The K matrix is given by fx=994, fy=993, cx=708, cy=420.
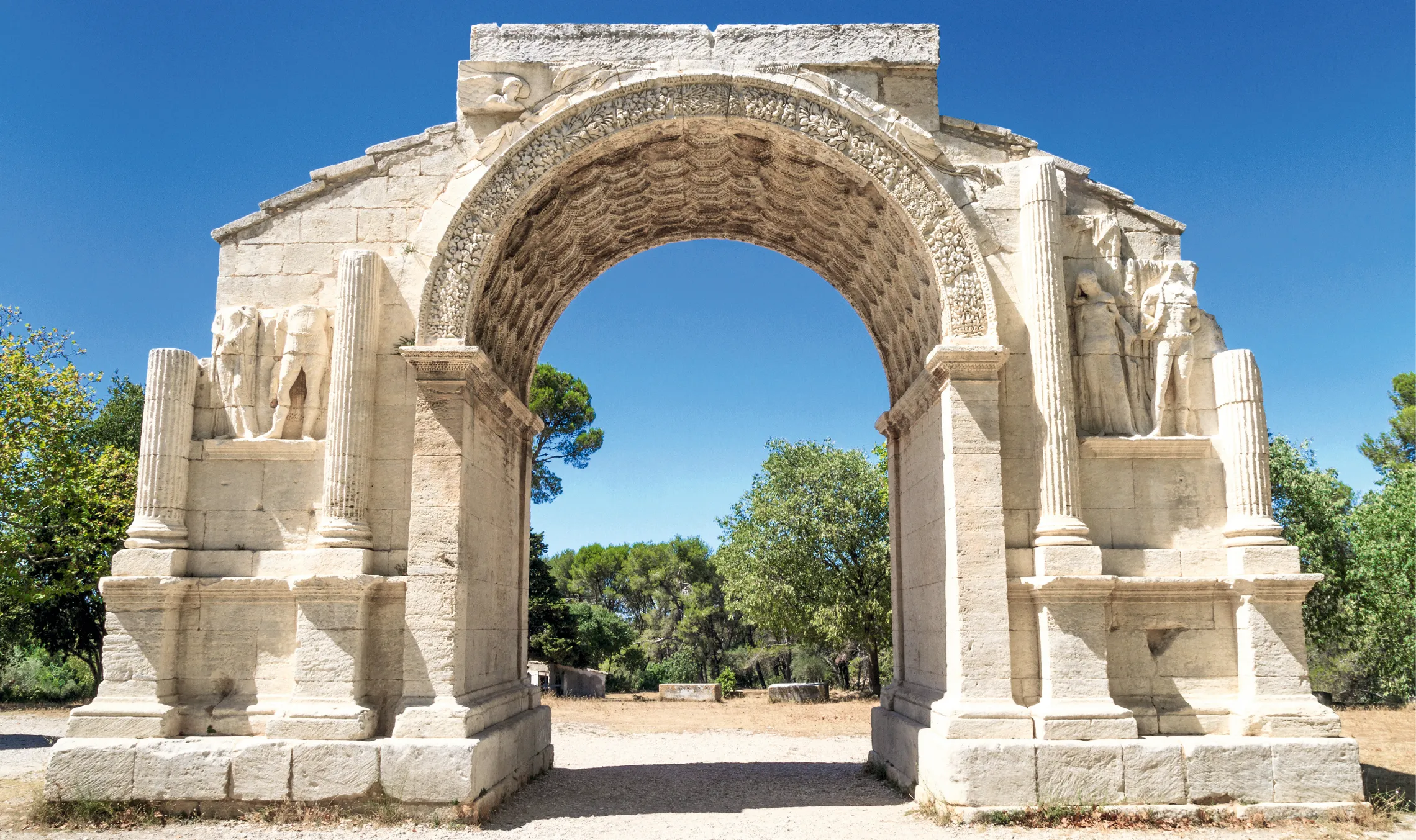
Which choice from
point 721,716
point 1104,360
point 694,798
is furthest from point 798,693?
point 1104,360

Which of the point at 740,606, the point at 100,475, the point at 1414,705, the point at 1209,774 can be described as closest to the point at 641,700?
the point at 740,606

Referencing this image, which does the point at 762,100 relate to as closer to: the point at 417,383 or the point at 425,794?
the point at 417,383

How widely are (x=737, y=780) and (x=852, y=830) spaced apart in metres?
3.10

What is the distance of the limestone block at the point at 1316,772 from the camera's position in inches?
328

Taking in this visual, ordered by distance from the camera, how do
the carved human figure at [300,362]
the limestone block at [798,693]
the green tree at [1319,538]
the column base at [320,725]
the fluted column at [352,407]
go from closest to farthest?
the column base at [320,725], the fluted column at [352,407], the carved human figure at [300,362], the green tree at [1319,538], the limestone block at [798,693]

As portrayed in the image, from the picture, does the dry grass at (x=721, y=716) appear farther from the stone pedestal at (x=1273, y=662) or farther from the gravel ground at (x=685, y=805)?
the stone pedestal at (x=1273, y=662)

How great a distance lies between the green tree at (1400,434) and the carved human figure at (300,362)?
32480 millimetres

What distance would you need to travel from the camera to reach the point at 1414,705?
2070cm

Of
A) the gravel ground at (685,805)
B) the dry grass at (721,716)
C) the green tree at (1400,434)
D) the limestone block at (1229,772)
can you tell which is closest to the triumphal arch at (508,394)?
the limestone block at (1229,772)

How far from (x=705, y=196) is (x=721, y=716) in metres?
13.4

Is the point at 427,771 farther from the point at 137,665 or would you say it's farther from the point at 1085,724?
the point at 1085,724

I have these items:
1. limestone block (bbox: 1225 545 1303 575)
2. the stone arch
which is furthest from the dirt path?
the stone arch

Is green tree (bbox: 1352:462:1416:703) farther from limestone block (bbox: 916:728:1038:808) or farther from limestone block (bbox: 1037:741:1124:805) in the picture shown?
limestone block (bbox: 916:728:1038:808)

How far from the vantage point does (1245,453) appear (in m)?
9.19
